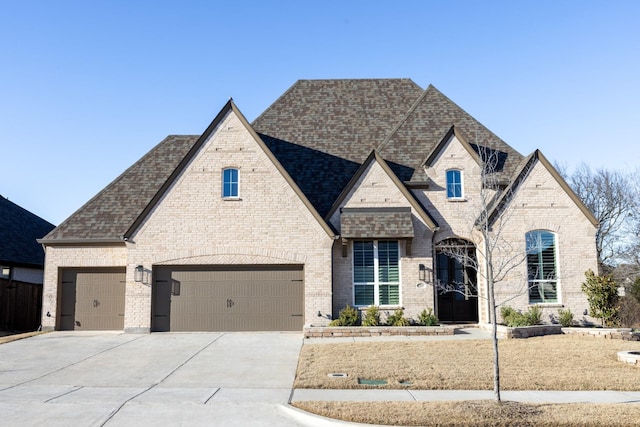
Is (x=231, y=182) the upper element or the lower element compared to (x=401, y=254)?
upper

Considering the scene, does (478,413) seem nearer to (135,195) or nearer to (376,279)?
(376,279)

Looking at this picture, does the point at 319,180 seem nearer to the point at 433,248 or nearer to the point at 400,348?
the point at 433,248

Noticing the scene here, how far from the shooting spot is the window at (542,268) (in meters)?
20.2

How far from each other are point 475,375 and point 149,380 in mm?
6989

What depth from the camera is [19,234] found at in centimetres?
2966

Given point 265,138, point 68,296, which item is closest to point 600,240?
point 265,138

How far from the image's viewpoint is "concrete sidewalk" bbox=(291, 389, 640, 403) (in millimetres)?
9602

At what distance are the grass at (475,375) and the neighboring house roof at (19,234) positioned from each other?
19084 millimetres

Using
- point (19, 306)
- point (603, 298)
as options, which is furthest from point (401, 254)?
point (19, 306)

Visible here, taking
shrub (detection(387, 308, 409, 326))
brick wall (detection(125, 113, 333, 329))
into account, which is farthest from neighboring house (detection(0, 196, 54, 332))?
shrub (detection(387, 308, 409, 326))

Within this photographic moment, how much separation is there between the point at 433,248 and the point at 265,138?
934 cm

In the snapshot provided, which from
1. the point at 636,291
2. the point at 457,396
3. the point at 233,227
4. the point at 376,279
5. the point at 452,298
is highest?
the point at 233,227

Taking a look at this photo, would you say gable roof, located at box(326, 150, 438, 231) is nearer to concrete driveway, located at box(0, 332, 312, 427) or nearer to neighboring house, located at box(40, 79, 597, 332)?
neighboring house, located at box(40, 79, 597, 332)

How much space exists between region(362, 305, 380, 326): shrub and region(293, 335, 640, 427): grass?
2.95 meters
